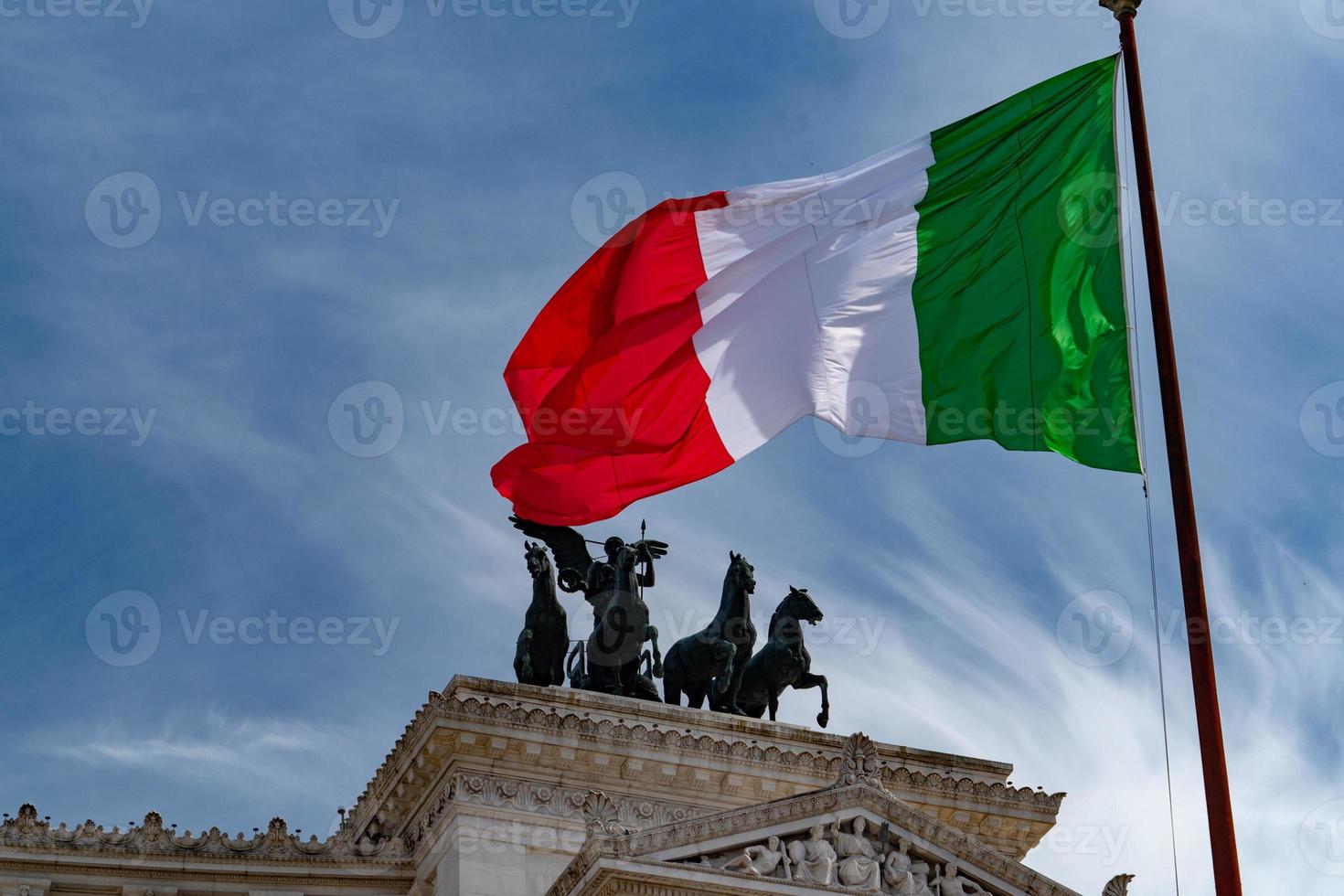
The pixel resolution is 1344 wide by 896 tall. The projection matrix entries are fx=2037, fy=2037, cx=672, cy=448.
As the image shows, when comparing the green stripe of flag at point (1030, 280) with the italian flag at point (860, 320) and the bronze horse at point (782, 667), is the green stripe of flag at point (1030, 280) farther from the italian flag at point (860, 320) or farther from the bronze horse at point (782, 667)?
the bronze horse at point (782, 667)

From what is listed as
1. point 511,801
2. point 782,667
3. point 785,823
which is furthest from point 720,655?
point 785,823

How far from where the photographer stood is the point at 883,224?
79.6ft

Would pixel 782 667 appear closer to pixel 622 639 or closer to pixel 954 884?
pixel 622 639

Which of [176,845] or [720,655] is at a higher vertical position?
[720,655]

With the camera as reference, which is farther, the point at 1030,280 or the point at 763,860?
the point at 763,860

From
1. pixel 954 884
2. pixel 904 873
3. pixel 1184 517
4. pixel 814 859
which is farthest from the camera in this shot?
pixel 954 884

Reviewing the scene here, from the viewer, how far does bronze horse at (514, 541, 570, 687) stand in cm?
3077

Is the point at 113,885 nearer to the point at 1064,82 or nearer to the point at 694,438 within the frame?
the point at 694,438

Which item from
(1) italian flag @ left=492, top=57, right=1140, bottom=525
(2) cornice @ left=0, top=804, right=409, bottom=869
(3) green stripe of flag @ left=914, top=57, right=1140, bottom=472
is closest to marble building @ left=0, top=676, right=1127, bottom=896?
(2) cornice @ left=0, top=804, right=409, bottom=869

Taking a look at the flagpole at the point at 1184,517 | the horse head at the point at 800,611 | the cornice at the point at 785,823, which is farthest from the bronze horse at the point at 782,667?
the flagpole at the point at 1184,517

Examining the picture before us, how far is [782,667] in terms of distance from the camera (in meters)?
31.6

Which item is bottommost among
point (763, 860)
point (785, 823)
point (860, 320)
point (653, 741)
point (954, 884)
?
point (763, 860)

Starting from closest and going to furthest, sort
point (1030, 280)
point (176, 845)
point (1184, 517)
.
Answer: point (1184, 517)
point (1030, 280)
point (176, 845)

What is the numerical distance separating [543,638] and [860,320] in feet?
30.2
